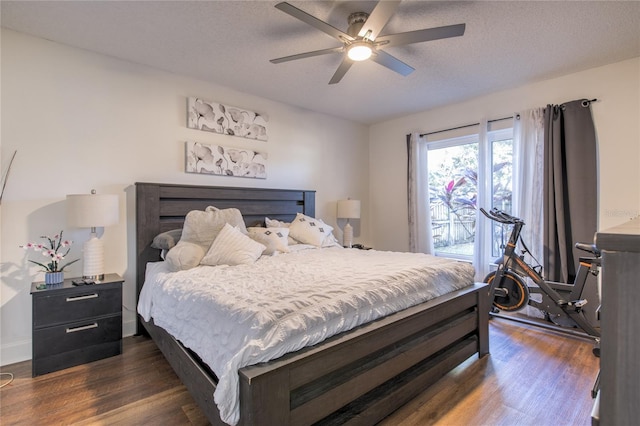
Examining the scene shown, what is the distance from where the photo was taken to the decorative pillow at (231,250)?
2553 mm

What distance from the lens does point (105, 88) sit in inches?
113

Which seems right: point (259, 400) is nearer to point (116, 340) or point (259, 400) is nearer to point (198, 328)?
point (198, 328)

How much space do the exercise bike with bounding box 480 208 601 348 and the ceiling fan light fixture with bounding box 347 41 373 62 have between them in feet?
6.97

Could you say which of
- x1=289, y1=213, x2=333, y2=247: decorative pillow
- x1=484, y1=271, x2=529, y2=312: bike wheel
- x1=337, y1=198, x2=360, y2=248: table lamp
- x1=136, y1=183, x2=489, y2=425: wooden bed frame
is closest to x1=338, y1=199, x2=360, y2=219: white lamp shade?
x1=337, y1=198, x2=360, y2=248: table lamp

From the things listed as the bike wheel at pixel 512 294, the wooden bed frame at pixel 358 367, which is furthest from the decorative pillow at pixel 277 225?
the bike wheel at pixel 512 294

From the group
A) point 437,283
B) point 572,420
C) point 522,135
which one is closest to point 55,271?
point 437,283

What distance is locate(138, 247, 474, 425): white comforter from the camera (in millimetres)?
1328

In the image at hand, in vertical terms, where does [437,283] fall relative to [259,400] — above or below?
above

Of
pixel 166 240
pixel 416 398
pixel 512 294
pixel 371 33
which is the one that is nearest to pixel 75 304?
pixel 166 240

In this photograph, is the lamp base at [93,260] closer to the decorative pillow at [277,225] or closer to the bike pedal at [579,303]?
the decorative pillow at [277,225]

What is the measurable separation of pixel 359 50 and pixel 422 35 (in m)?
0.44

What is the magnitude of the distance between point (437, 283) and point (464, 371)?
667mm

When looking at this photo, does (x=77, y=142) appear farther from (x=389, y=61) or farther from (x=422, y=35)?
(x=422, y=35)

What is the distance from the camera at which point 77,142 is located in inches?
108
